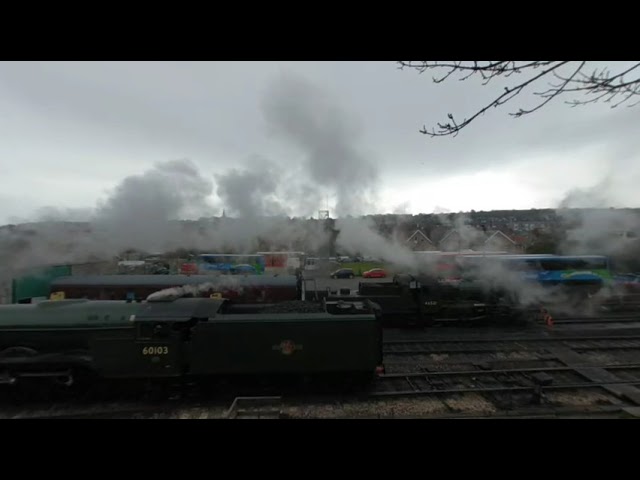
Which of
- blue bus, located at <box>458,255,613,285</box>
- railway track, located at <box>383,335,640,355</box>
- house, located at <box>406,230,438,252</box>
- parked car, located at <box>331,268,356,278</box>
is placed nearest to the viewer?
railway track, located at <box>383,335,640,355</box>

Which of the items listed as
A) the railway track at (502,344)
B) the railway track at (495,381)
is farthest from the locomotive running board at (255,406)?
the railway track at (502,344)

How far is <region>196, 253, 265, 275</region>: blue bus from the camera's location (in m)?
22.0

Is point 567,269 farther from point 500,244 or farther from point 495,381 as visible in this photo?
point 495,381

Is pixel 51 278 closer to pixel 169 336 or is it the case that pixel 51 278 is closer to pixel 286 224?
pixel 169 336

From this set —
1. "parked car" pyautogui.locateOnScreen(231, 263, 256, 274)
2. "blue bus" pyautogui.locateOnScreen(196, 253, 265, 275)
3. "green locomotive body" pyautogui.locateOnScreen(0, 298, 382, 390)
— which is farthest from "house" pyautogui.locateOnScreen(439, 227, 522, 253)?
"green locomotive body" pyautogui.locateOnScreen(0, 298, 382, 390)

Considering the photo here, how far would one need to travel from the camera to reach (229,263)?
2308 cm

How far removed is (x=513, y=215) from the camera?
4912cm

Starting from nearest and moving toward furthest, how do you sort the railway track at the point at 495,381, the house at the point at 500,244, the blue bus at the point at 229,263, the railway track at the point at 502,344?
the railway track at the point at 495,381 → the railway track at the point at 502,344 → the blue bus at the point at 229,263 → the house at the point at 500,244

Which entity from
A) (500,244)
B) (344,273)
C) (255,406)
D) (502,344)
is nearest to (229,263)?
(344,273)

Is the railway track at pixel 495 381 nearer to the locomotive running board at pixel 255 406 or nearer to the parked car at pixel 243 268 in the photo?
the locomotive running board at pixel 255 406

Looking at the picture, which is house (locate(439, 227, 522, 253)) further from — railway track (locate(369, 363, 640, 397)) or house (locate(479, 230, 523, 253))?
railway track (locate(369, 363, 640, 397))

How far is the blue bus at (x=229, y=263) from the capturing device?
2197cm

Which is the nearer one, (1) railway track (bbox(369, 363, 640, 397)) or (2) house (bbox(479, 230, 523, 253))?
(1) railway track (bbox(369, 363, 640, 397))

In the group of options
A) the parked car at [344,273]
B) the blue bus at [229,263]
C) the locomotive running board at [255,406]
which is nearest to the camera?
the locomotive running board at [255,406]
